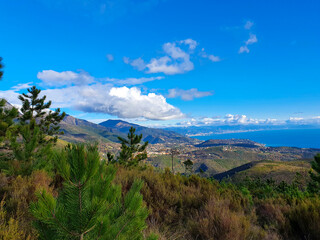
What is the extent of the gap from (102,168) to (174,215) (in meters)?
3.24

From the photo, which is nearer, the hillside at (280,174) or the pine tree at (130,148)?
the pine tree at (130,148)

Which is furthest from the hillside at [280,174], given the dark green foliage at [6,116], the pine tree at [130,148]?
the dark green foliage at [6,116]

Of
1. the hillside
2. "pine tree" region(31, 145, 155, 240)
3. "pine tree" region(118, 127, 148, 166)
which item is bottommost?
the hillside

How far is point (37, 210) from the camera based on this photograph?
134cm

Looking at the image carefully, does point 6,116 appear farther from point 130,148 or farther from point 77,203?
point 130,148

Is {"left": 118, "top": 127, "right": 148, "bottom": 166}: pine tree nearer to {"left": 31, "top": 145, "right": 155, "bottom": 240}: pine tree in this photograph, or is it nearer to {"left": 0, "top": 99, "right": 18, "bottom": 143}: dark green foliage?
{"left": 0, "top": 99, "right": 18, "bottom": 143}: dark green foliage

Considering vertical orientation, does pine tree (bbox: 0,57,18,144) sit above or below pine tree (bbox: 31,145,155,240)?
above

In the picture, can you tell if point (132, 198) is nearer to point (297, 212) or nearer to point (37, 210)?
point (37, 210)

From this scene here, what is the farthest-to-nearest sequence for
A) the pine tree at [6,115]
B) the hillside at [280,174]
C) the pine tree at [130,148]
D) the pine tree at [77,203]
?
1. the hillside at [280,174]
2. the pine tree at [130,148]
3. the pine tree at [6,115]
4. the pine tree at [77,203]

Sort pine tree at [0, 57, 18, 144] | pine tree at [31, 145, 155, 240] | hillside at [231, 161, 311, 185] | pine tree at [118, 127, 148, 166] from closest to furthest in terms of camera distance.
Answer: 1. pine tree at [31, 145, 155, 240]
2. pine tree at [0, 57, 18, 144]
3. pine tree at [118, 127, 148, 166]
4. hillside at [231, 161, 311, 185]

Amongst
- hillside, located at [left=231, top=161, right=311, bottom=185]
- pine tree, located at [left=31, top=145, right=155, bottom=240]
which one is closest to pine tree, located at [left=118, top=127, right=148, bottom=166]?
pine tree, located at [left=31, top=145, right=155, bottom=240]

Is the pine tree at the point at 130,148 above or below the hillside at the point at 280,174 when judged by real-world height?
above

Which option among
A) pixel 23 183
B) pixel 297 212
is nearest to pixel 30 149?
pixel 23 183

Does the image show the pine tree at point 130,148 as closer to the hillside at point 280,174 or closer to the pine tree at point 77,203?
the pine tree at point 77,203
